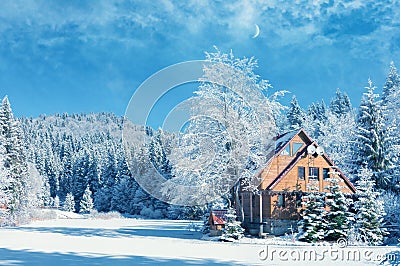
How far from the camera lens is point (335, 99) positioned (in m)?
65.9

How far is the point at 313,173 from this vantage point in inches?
1101

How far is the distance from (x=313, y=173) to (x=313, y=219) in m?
4.58

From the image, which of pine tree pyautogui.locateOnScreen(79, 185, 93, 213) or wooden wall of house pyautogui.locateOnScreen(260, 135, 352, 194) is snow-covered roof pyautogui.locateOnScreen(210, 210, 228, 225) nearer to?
wooden wall of house pyautogui.locateOnScreen(260, 135, 352, 194)

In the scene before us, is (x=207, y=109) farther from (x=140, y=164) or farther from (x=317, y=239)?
(x=140, y=164)

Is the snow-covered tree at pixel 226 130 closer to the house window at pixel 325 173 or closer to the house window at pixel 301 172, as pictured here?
the house window at pixel 301 172

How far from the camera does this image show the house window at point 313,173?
2781 cm

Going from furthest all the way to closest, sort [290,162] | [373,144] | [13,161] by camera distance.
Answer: [13,161], [373,144], [290,162]

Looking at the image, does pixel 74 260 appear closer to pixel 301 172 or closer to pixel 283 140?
pixel 301 172

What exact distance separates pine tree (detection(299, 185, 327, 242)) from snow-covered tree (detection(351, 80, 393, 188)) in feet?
21.8

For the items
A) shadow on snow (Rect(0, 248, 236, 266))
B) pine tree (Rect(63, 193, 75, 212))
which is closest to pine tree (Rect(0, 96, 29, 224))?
shadow on snow (Rect(0, 248, 236, 266))

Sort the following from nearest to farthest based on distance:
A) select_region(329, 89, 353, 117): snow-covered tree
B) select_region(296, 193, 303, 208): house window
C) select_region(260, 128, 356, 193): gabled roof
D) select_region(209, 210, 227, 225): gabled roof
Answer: select_region(209, 210, 227, 225): gabled roof → select_region(260, 128, 356, 193): gabled roof → select_region(296, 193, 303, 208): house window → select_region(329, 89, 353, 117): snow-covered tree

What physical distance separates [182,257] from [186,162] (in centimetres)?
1126

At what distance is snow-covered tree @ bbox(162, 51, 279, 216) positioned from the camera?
1001 inches

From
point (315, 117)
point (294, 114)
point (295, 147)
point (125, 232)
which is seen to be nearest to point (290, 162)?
point (295, 147)
